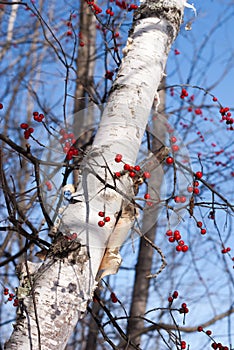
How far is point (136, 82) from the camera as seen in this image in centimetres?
184

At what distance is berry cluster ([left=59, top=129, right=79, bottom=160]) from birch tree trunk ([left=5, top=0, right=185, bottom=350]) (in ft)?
0.45

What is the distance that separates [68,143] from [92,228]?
0.53 metres

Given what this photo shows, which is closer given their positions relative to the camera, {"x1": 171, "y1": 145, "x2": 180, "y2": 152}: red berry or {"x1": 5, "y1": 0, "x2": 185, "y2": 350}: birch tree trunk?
{"x1": 5, "y1": 0, "x2": 185, "y2": 350}: birch tree trunk

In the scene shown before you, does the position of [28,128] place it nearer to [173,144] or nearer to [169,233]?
[173,144]

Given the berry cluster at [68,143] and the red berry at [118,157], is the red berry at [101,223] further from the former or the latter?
the berry cluster at [68,143]

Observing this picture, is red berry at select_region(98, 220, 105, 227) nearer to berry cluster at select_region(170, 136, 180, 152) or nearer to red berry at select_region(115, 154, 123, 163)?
red berry at select_region(115, 154, 123, 163)

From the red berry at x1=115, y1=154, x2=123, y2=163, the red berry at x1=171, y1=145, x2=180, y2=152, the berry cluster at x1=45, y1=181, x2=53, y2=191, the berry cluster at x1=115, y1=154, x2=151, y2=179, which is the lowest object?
the berry cluster at x1=115, y1=154, x2=151, y2=179

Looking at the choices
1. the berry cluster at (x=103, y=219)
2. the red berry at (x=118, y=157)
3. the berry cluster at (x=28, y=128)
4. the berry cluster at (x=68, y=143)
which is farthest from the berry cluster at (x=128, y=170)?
the berry cluster at (x=28, y=128)

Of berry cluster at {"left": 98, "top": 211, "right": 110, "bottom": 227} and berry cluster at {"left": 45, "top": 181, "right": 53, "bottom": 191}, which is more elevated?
berry cluster at {"left": 45, "top": 181, "right": 53, "bottom": 191}

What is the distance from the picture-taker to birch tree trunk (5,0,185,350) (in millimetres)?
1453

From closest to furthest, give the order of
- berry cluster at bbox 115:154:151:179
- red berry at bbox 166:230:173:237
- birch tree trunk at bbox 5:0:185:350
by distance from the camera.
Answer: birch tree trunk at bbox 5:0:185:350
berry cluster at bbox 115:154:151:179
red berry at bbox 166:230:173:237

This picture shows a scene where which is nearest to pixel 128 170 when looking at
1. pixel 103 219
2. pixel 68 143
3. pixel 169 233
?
pixel 103 219

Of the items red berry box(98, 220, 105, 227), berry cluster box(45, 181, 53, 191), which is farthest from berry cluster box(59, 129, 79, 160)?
red berry box(98, 220, 105, 227)

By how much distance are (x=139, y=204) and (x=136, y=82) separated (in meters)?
0.47
